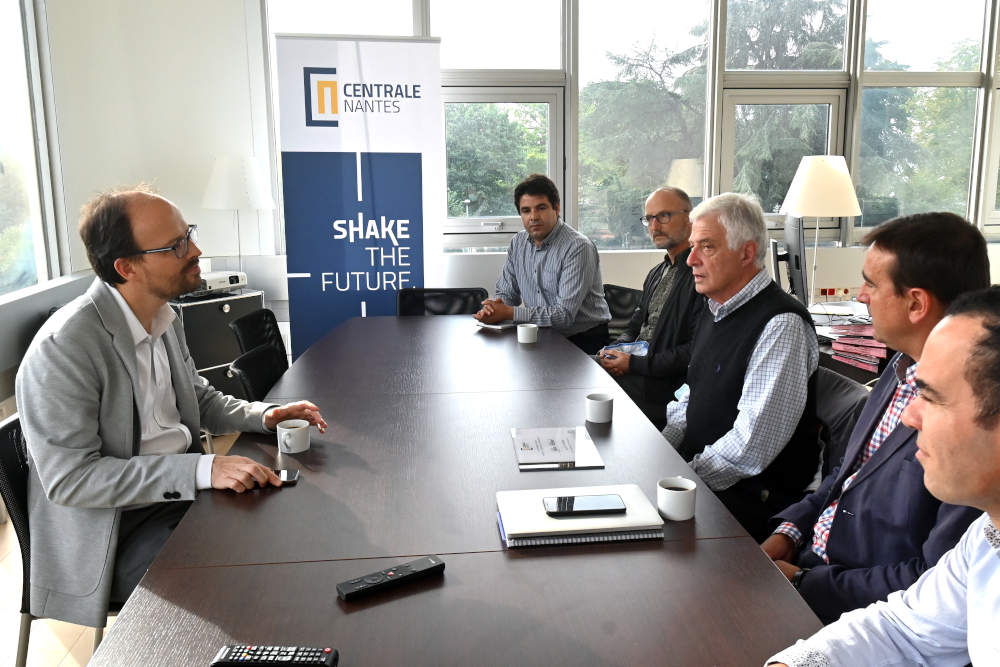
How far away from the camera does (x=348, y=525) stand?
154 cm

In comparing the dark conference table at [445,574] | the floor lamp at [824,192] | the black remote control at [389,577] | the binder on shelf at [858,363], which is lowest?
the binder on shelf at [858,363]

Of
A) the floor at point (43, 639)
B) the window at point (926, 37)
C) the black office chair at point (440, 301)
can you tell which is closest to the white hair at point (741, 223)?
the floor at point (43, 639)

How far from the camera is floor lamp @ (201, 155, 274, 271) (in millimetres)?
4910

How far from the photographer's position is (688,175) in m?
5.96

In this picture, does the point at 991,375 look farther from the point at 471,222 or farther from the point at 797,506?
the point at 471,222

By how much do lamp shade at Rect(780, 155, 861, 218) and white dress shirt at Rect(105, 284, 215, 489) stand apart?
12.8 ft

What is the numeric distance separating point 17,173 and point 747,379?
12.8ft

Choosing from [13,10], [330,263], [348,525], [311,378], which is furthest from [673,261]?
[13,10]

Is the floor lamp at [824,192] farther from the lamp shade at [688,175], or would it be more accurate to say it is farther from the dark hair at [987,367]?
the dark hair at [987,367]

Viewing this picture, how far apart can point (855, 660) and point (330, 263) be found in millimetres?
4285

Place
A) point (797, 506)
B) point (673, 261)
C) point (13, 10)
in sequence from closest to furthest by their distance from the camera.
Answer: point (797, 506)
point (673, 261)
point (13, 10)

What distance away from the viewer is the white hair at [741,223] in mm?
2363

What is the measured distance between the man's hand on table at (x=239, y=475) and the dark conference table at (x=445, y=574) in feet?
0.08

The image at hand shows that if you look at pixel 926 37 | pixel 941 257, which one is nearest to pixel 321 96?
pixel 941 257
